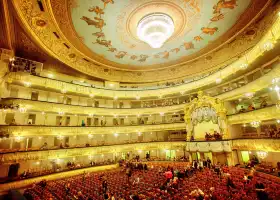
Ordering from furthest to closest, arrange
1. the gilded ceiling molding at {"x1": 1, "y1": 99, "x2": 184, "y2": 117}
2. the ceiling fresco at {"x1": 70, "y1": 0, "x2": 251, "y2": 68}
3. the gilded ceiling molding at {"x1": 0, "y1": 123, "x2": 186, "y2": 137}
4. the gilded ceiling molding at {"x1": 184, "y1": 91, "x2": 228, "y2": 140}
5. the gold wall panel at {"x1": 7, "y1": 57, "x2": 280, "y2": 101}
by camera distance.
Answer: the gilded ceiling molding at {"x1": 184, "y1": 91, "x2": 228, "y2": 140} < the gilded ceiling molding at {"x1": 1, "y1": 99, "x2": 184, "y2": 117} < the gilded ceiling molding at {"x1": 0, "y1": 123, "x2": 186, "y2": 137} < the gold wall panel at {"x1": 7, "y1": 57, "x2": 280, "y2": 101} < the ceiling fresco at {"x1": 70, "y1": 0, "x2": 251, "y2": 68}

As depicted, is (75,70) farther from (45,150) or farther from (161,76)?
(161,76)

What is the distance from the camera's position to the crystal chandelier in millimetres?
12867

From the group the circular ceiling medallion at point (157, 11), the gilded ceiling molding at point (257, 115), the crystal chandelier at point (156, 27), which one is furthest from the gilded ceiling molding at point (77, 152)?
the crystal chandelier at point (156, 27)

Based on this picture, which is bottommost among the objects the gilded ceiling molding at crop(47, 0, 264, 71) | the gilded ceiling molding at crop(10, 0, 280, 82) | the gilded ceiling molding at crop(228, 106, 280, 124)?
the gilded ceiling molding at crop(228, 106, 280, 124)

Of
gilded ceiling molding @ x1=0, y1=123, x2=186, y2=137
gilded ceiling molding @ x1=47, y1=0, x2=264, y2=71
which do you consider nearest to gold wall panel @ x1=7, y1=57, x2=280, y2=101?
gilded ceiling molding @ x1=47, y1=0, x2=264, y2=71

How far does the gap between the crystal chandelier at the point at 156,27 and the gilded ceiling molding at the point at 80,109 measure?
38.9 feet

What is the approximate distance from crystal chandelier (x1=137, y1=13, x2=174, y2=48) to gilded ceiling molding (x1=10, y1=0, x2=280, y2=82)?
7.08m

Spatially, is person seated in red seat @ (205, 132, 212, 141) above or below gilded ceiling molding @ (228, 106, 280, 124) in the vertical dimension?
below

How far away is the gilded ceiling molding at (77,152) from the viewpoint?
13.1m

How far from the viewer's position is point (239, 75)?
17766 millimetres

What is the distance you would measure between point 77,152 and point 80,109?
202 inches

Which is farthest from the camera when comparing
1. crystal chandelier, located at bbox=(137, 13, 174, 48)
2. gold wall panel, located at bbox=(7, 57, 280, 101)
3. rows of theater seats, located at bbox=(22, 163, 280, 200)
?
gold wall panel, located at bbox=(7, 57, 280, 101)

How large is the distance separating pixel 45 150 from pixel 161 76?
17.6 metres

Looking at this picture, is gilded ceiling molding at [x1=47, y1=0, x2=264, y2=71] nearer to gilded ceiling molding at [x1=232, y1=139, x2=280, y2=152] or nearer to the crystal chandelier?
the crystal chandelier
